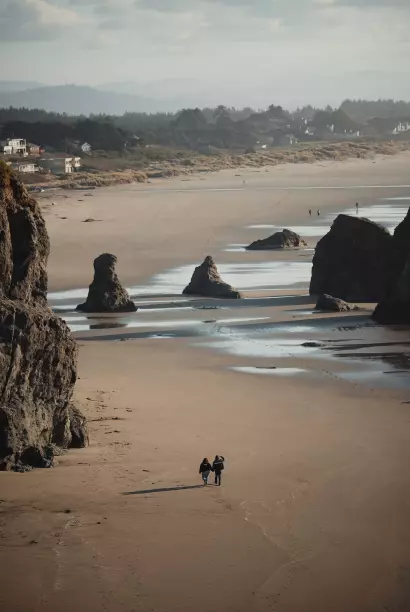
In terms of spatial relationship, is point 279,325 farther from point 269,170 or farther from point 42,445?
point 269,170

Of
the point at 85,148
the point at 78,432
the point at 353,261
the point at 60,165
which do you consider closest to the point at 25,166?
the point at 60,165

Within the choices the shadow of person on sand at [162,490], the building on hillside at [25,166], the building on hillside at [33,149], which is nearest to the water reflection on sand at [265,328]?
the shadow of person on sand at [162,490]

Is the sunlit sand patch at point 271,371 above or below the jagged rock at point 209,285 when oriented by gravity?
below

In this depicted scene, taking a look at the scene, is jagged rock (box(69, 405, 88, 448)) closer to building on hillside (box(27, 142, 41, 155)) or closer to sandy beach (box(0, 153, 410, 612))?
sandy beach (box(0, 153, 410, 612))

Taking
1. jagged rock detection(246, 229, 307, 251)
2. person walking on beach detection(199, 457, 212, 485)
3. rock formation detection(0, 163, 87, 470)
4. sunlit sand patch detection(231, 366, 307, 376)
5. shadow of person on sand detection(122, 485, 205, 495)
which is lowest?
sunlit sand patch detection(231, 366, 307, 376)

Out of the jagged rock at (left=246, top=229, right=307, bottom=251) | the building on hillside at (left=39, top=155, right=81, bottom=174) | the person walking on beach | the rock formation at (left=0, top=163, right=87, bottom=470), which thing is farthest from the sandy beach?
the building on hillside at (left=39, top=155, right=81, bottom=174)

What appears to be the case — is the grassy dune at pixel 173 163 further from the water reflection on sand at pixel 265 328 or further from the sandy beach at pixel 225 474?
the sandy beach at pixel 225 474
